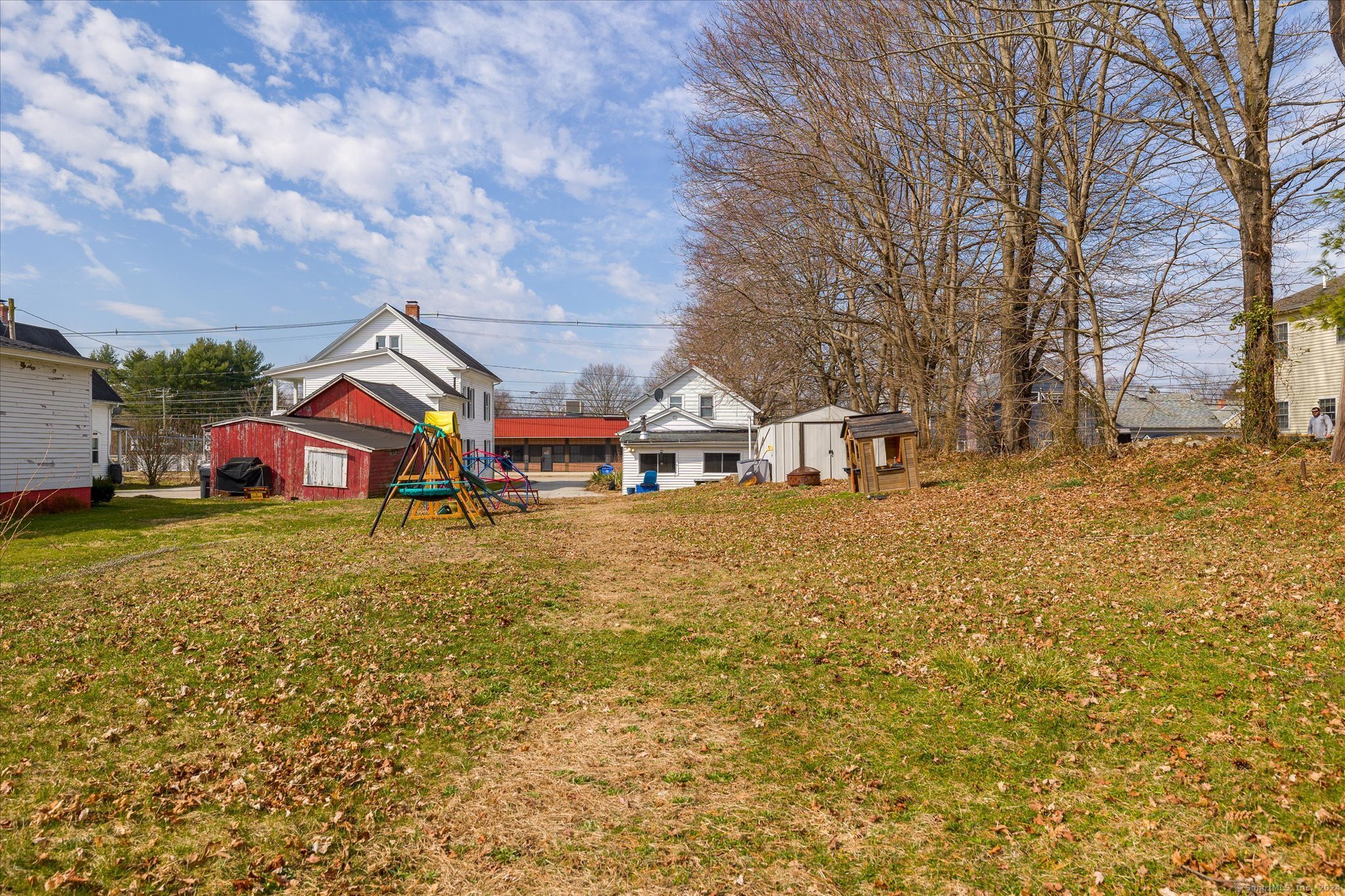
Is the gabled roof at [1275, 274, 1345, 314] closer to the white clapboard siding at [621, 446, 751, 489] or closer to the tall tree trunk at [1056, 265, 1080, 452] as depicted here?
the tall tree trunk at [1056, 265, 1080, 452]

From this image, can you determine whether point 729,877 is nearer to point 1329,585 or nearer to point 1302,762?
point 1302,762

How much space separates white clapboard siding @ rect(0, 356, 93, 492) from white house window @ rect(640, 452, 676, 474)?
23.0 m

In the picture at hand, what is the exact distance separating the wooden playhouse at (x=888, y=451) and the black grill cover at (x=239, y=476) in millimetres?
23141

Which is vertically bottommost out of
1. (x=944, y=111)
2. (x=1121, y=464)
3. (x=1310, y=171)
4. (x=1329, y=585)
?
(x=1329, y=585)

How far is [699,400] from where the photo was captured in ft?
148

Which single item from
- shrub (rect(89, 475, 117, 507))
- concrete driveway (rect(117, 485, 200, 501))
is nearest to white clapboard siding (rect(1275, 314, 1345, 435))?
shrub (rect(89, 475, 117, 507))

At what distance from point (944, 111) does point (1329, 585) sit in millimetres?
16948

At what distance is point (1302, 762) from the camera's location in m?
4.84

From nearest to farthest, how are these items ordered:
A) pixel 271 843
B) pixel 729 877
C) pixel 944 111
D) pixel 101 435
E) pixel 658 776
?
pixel 729 877 → pixel 271 843 → pixel 658 776 → pixel 944 111 → pixel 101 435

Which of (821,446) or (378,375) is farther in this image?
(378,375)

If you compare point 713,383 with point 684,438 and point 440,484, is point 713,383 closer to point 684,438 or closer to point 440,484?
point 684,438

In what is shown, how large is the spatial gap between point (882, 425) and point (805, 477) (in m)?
7.13

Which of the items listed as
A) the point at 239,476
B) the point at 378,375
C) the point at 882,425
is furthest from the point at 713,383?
the point at 882,425

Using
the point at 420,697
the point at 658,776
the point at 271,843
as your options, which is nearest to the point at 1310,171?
→ the point at 658,776
